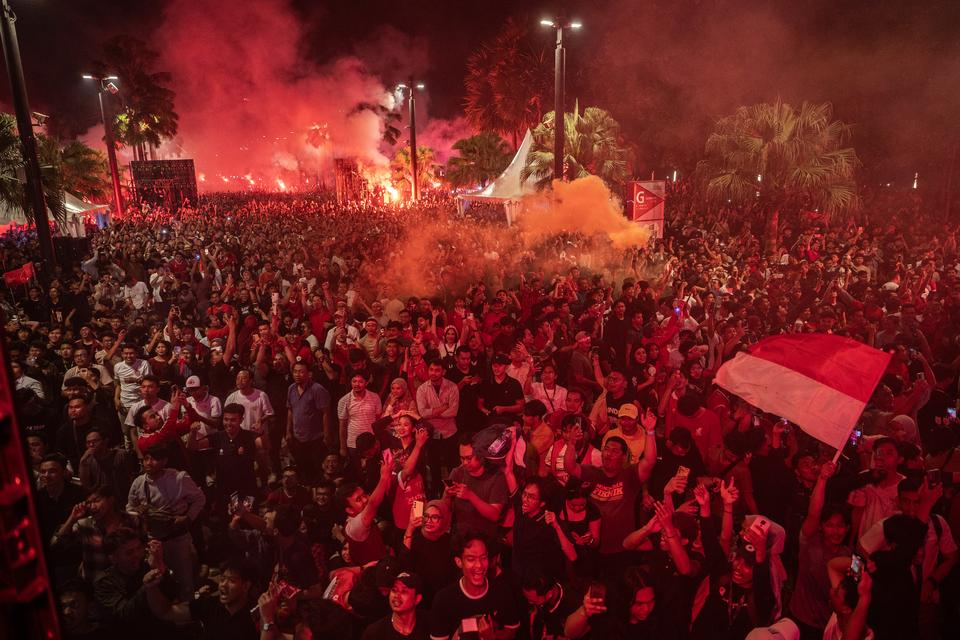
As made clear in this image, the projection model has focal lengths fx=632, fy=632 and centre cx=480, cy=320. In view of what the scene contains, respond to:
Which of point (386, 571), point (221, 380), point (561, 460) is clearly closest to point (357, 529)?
point (386, 571)

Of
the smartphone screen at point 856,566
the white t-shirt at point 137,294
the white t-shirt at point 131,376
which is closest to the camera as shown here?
the smartphone screen at point 856,566

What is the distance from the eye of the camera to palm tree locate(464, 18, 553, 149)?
2972 centimetres

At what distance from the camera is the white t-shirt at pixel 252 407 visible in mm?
6141

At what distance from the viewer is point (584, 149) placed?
75.4 ft

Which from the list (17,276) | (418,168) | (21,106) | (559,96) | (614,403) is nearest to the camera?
(614,403)

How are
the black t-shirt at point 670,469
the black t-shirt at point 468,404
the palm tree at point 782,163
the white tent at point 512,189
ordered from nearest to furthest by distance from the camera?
the black t-shirt at point 670,469
the black t-shirt at point 468,404
the palm tree at point 782,163
the white tent at point 512,189

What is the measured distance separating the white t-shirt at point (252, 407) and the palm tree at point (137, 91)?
38.4 metres

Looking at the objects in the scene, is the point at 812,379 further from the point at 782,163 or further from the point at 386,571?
the point at 782,163

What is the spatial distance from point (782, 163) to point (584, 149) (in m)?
6.61

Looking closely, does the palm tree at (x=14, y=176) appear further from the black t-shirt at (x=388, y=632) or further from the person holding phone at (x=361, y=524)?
the black t-shirt at (x=388, y=632)

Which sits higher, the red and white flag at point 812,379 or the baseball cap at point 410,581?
the red and white flag at point 812,379

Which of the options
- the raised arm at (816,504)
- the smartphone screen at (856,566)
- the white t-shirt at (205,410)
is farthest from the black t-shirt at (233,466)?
the smartphone screen at (856,566)

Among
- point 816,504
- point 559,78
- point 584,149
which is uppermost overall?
point 559,78

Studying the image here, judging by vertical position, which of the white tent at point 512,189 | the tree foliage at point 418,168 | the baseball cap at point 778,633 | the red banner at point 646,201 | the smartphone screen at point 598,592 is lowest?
the baseball cap at point 778,633
